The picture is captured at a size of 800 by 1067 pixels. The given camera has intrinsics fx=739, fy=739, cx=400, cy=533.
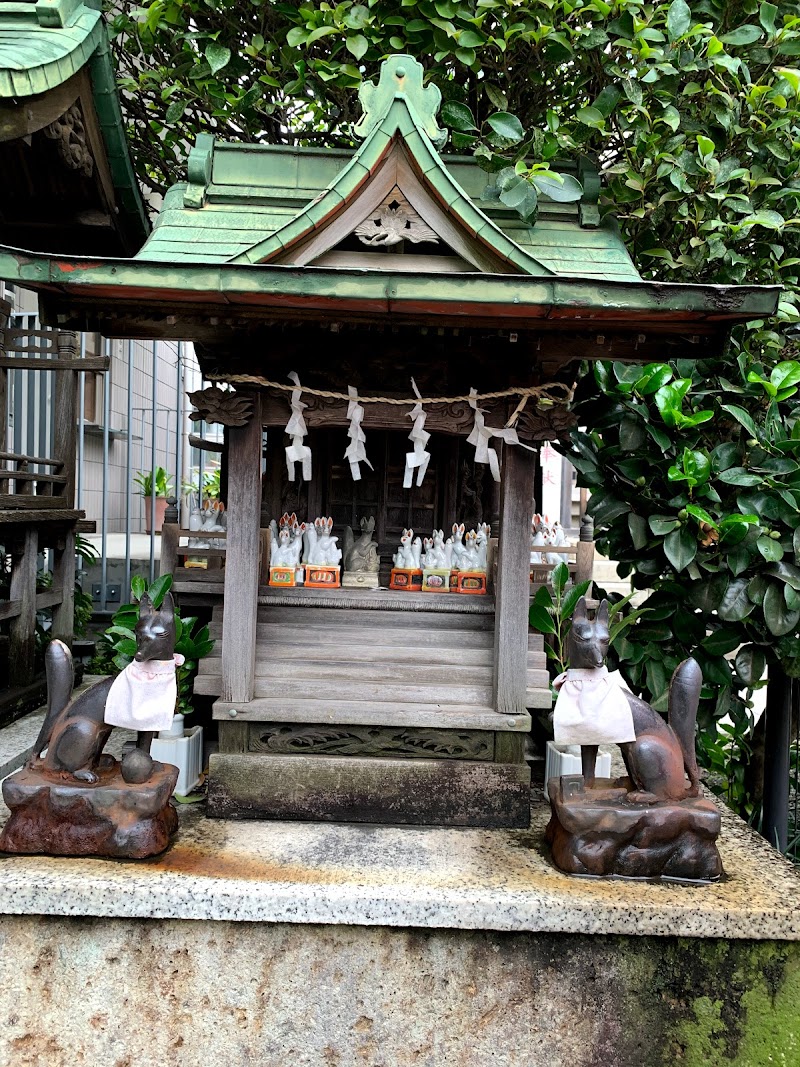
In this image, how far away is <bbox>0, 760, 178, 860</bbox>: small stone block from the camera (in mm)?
3963

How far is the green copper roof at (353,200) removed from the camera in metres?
4.17

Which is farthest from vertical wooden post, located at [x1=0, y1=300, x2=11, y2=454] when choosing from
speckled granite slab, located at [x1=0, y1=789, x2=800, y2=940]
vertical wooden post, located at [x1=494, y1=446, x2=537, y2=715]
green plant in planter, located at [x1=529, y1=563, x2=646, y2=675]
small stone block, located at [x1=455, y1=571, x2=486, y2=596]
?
green plant in planter, located at [x1=529, y1=563, x2=646, y2=675]

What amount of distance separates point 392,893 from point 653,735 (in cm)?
165

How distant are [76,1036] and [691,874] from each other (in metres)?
3.24

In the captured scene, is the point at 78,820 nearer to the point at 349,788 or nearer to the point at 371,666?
the point at 349,788

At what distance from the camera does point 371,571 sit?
5.48 m

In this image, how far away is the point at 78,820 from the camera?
398 centimetres

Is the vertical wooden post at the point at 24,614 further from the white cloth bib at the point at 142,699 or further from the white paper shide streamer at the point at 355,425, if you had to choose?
the white paper shide streamer at the point at 355,425

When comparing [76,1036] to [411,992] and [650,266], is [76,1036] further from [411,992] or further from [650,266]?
[650,266]

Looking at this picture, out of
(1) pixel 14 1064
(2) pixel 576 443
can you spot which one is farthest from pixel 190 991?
(2) pixel 576 443

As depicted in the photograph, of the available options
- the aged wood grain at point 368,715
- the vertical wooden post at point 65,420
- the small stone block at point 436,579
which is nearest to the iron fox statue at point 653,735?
the aged wood grain at point 368,715

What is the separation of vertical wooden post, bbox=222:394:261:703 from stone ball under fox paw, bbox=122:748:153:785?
728 millimetres

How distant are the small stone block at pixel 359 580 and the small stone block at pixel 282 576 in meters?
0.37

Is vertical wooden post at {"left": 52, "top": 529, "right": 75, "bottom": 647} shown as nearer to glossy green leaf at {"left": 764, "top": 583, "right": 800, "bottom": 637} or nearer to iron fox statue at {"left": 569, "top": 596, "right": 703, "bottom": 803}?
iron fox statue at {"left": 569, "top": 596, "right": 703, "bottom": 803}
